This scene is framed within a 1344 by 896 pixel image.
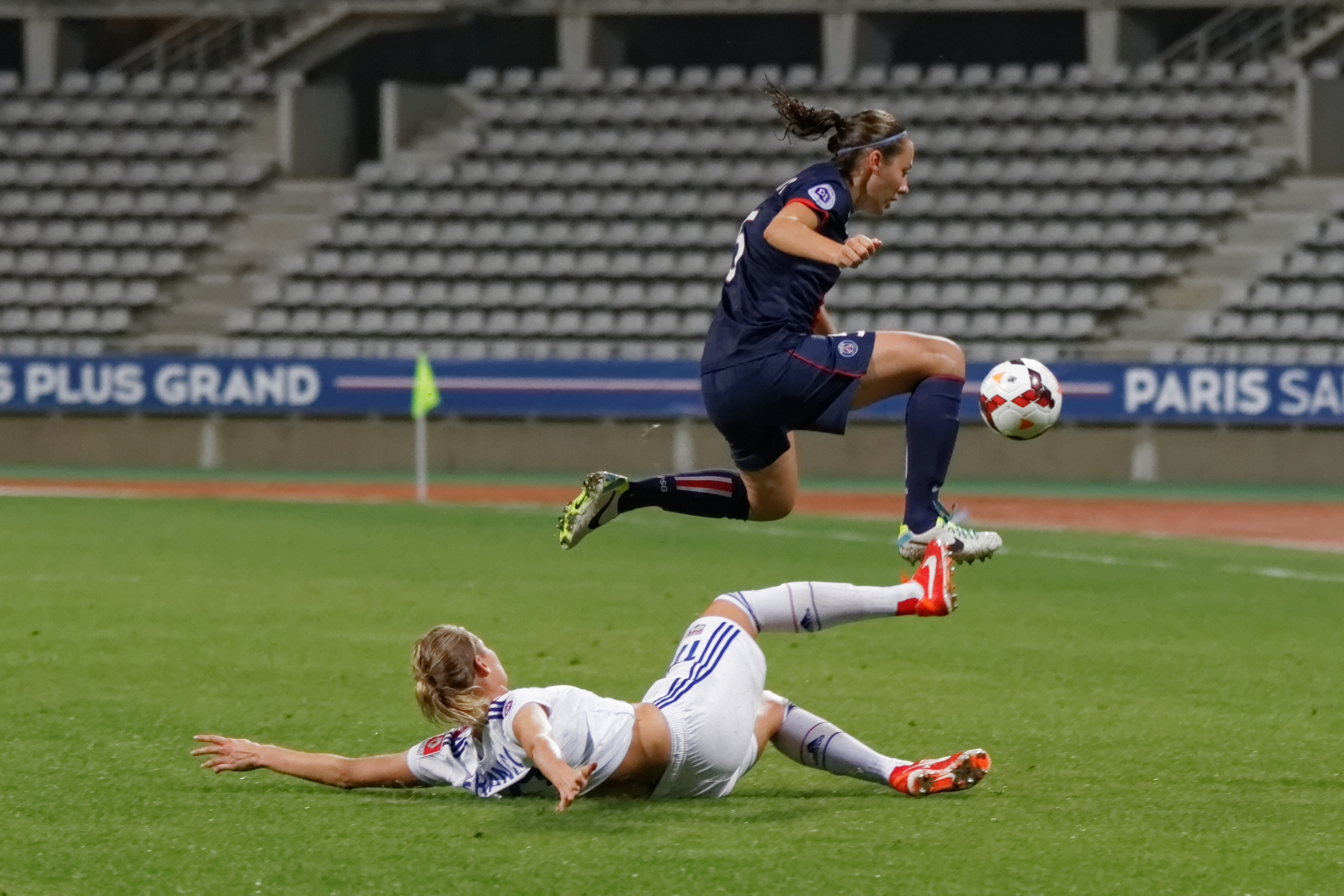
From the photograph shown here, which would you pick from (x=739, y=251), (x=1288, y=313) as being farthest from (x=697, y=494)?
(x=1288, y=313)

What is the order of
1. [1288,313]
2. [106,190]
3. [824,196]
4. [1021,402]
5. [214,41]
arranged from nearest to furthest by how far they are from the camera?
1. [824,196]
2. [1021,402]
3. [1288,313]
4. [106,190]
5. [214,41]

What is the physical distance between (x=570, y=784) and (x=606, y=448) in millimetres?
21696

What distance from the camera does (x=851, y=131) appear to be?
7.55 m

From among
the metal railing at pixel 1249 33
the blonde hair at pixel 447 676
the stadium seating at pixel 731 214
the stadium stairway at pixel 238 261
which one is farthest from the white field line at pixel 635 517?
the metal railing at pixel 1249 33

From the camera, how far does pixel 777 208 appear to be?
7.44 meters

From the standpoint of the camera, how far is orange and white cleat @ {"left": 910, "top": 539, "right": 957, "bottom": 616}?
669 centimetres

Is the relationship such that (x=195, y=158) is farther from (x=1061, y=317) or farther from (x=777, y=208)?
(x=777, y=208)

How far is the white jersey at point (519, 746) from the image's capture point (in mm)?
6105

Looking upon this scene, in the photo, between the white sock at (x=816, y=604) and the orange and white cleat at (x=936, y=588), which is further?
the orange and white cleat at (x=936, y=588)

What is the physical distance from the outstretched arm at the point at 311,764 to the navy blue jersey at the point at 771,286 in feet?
6.07

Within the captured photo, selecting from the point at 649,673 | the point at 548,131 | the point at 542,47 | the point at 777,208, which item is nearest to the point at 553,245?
the point at 548,131

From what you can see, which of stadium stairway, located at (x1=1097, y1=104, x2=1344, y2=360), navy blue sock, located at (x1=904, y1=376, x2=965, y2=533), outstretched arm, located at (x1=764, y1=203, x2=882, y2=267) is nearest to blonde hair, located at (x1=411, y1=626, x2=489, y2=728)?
outstretched arm, located at (x1=764, y1=203, x2=882, y2=267)

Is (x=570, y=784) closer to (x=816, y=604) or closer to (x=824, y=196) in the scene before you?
(x=816, y=604)

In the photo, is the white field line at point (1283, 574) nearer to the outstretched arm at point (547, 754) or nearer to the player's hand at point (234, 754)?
the outstretched arm at point (547, 754)
